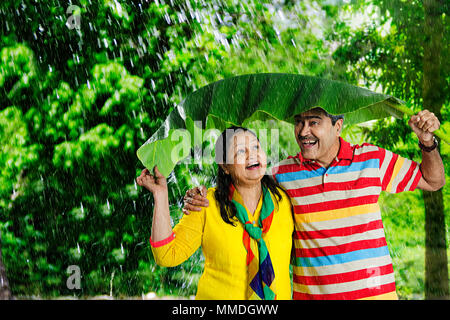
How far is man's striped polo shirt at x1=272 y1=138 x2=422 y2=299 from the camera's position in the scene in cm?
234

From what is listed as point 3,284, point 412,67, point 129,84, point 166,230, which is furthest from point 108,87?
point 166,230

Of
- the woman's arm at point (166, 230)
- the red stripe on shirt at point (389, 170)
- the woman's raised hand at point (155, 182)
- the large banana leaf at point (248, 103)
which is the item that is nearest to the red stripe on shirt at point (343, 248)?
the red stripe on shirt at point (389, 170)

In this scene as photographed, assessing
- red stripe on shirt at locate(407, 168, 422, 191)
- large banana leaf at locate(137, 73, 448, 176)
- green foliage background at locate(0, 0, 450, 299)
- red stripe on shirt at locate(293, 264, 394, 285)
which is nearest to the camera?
large banana leaf at locate(137, 73, 448, 176)

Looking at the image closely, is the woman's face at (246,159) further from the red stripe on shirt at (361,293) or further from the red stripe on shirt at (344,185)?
the red stripe on shirt at (361,293)

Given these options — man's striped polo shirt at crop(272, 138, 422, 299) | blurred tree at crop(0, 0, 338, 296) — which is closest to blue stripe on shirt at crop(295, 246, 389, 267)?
man's striped polo shirt at crop(272, 138, 422, 299)

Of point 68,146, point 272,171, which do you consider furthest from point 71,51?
point 272,171

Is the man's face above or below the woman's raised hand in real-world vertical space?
above

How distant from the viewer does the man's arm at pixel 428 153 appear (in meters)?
2.15

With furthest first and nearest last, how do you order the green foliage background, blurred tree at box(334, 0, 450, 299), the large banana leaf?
the green foliage background
blurred tree at box(334, 0, 450, 299)
the large banana leaf

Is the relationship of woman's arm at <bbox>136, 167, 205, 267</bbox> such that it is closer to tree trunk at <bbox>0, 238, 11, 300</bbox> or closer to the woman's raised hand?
the woman's raised hand

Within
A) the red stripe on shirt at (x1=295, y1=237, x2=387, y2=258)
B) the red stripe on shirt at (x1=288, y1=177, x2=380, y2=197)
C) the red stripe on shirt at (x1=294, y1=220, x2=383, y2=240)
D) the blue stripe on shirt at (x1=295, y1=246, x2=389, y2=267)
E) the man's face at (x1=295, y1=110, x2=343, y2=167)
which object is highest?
the man's face at (x1=295, y1=110, x2=343, y2=167)

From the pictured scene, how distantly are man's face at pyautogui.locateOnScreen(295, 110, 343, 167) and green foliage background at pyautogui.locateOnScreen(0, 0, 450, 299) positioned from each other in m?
3.74

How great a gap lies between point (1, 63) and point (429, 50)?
5.57m

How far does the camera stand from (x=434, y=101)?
232 inches
